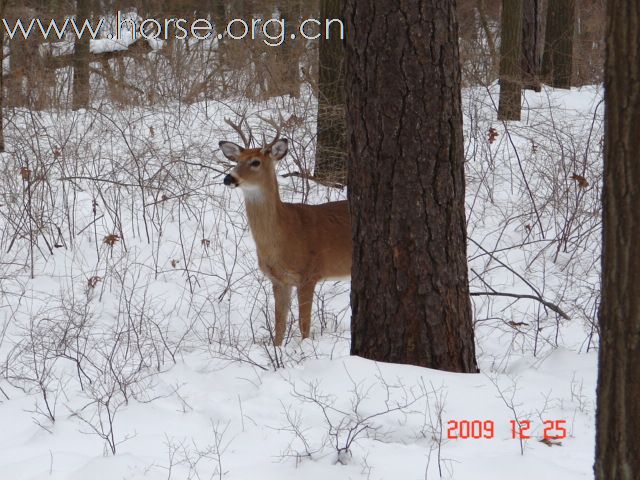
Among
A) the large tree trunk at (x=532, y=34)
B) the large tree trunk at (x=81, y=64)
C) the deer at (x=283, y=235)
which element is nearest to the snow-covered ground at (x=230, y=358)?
the deer at (x=283, y=235)

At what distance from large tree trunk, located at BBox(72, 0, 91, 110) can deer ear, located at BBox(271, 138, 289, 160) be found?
5.22 meters

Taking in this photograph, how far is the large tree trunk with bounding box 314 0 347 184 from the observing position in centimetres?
848

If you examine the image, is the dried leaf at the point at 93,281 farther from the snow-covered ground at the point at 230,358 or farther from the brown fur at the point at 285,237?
the brown fur at the point at 285,237

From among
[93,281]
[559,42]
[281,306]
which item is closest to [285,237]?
[281,306]

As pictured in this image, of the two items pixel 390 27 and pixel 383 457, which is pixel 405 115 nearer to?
pixel 390 27

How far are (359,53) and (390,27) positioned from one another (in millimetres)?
200

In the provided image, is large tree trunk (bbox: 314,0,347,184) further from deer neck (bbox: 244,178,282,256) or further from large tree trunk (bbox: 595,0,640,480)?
large tree trunk (bbox: 595,0,640,480)

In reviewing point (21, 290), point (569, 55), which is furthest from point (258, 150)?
point (569, 55)

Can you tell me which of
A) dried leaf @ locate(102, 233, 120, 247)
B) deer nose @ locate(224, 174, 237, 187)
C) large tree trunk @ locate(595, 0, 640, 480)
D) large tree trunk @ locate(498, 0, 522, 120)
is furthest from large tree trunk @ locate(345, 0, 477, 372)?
large tree trunk @ locate(498, 0, 522, 120)

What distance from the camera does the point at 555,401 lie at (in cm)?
403

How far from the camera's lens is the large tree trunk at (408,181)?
169 inches

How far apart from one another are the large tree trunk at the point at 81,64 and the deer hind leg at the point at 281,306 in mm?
5622

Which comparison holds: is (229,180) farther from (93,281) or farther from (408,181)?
(408,181)
